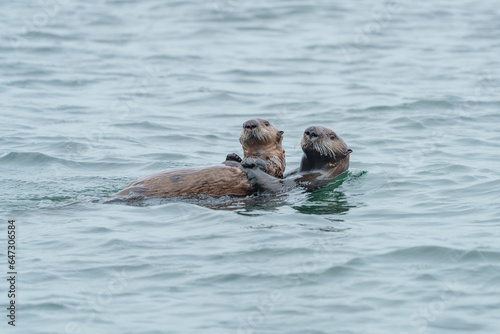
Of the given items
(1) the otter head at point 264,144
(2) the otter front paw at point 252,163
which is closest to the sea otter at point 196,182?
(2) the otter front paw at point 252,163

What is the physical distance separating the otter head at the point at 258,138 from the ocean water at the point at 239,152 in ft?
2.60

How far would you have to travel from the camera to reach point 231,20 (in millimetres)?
22859

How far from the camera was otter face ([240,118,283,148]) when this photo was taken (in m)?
8.61

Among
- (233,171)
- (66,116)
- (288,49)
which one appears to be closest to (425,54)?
(288,49)

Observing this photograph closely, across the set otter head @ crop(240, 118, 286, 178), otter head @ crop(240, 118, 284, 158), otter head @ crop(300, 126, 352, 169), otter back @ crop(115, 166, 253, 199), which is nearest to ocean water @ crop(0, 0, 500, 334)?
otter back @ crop(115, 166, 253, 199)

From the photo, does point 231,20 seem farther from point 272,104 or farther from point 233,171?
point 233,171

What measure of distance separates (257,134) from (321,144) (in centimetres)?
75

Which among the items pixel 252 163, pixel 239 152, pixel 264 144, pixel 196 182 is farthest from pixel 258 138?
pixel 239 152

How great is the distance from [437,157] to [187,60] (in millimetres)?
8918

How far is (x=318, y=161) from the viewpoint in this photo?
8906mm

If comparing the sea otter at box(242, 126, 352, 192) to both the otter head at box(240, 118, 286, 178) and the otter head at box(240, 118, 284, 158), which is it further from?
the otter head at box(240, 118, 284, 158)

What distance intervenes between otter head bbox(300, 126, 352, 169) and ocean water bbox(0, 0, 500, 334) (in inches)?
13.4

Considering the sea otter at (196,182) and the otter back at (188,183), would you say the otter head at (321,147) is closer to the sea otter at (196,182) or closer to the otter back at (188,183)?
the sea otter at (196,182)

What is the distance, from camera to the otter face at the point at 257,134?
28.2 ft
